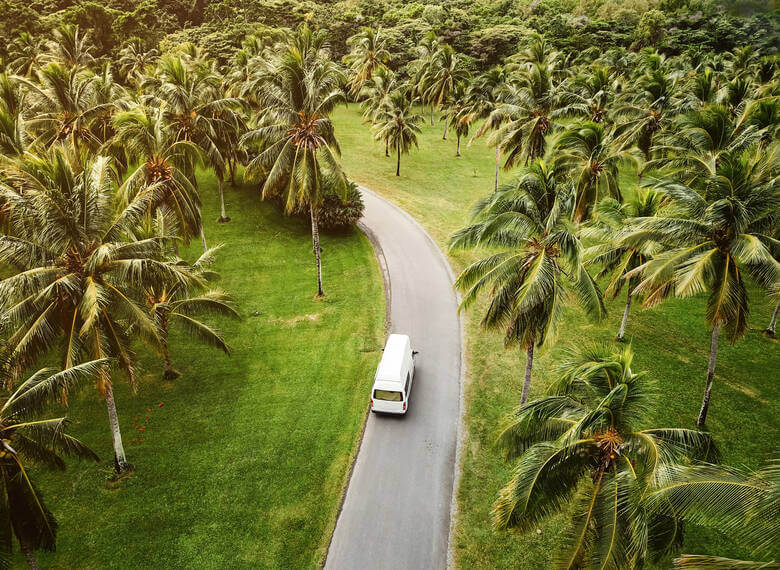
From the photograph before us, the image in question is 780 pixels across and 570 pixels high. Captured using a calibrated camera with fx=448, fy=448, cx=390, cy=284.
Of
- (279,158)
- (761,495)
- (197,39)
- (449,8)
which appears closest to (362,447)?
(761,495)

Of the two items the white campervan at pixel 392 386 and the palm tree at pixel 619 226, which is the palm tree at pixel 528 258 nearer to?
the white campervan at pixel 392 386

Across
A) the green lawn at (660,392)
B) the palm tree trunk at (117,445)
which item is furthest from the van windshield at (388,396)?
the palm tree trunk at (117,445)

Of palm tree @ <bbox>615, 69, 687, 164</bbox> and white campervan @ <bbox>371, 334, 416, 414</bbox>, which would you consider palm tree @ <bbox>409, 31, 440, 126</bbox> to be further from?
white campervan @ <bbox>371, 334, 416, 414</bbox>

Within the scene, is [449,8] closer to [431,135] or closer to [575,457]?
[431,135]

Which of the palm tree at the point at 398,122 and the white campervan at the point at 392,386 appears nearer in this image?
the white campervan at the point at 392,386

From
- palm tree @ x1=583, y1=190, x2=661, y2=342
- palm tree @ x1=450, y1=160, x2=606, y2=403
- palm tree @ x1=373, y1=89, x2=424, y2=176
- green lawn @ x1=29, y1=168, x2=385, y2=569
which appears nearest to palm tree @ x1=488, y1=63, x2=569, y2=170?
palm tree @ x1=583, y1=190, x2=661, y2=342

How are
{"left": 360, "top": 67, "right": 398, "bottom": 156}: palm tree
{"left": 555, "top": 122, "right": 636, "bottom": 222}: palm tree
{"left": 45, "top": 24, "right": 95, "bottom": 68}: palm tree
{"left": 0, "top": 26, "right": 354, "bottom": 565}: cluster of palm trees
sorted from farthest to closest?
{"left": 360, "top": 67, "right": 398, "bottom": 156}: palm tree
{"left": 45, "top": 24, "right": 95, "bottom": 68}: palm tree
{"left": 555, "top": 122, "right": 636, "bottom": 222}: palm tree
{"left": 0, "top": 26, "right": 354, "bottom": 565}: cluster of palm trees
